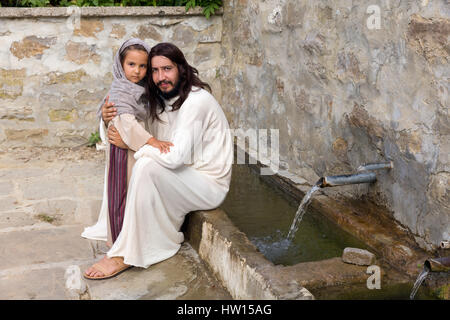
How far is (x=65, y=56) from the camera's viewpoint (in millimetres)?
5582

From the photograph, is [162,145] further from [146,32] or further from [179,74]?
[146,32]

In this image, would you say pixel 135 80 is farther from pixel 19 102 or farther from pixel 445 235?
pixel 19 102

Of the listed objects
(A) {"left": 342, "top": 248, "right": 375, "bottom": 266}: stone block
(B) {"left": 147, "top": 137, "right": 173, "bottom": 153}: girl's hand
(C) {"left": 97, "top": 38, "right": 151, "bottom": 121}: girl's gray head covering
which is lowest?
(A) {"left": 342, "top": 248, "right": 375, "bottom": 266}: stone block

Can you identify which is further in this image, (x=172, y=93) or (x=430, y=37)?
(x=172, y=93)

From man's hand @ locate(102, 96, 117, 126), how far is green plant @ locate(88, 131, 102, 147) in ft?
8.19

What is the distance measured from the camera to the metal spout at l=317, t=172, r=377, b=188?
3.13 m

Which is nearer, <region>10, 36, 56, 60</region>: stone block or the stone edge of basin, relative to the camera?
the stone edge of basin

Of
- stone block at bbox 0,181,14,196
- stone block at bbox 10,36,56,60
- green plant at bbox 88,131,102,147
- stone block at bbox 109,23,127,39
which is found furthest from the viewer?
green plant at bbox 88,131,102,147

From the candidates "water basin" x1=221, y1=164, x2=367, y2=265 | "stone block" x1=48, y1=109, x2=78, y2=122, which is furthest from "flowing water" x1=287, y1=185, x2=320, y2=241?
"stone block" x1=48, y1=109, x2=78, y2=122

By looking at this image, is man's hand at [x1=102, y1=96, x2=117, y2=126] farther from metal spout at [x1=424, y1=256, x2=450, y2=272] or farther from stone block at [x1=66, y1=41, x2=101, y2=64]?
stone block at [x1=66, y1=41, x2=101, y2=64]

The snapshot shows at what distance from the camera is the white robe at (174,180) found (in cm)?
299

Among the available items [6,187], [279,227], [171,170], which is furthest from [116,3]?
[279,227]

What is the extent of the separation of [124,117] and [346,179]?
1374 millimetres
